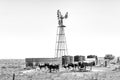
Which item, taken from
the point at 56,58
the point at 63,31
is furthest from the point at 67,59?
the point at 63,31

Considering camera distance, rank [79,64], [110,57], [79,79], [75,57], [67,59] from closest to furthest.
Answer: [79,79] → [79,64] → [67,59] → [75,57] → [110,57]

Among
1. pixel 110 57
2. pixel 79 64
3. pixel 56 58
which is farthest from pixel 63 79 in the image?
pixel 110 57

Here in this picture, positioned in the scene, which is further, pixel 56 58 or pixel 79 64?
pixel 56 58

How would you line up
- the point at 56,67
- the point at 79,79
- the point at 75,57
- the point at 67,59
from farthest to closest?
the point at 75,57
the point at 67,59
the point at 56,67
the point at 79,79

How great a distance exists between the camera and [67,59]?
2367 inches

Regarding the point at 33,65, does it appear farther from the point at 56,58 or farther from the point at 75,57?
the point at 75,57

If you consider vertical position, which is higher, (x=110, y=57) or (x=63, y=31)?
(x=63, y=31)

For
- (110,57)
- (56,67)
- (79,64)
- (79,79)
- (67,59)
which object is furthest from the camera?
(110,57)

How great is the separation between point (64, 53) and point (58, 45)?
10.8 ft

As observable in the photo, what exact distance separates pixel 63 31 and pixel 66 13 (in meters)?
4.12

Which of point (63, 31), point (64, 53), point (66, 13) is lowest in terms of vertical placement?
point (64, 53)

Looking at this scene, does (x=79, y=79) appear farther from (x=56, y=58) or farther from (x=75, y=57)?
(x=75, y=57)

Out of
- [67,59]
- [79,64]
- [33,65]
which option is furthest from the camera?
[67,59]

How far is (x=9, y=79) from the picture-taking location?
98.6 ft
